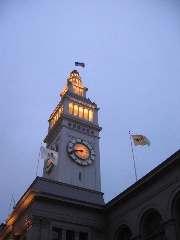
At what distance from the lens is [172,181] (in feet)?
84.5

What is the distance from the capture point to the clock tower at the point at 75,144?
44.6 m

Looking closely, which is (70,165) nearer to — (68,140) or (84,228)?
(68,140)

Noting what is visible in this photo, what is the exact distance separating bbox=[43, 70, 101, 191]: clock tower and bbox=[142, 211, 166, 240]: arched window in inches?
666

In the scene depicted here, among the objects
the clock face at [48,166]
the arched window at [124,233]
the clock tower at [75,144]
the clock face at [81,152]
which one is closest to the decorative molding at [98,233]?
the arched window at [124,233]

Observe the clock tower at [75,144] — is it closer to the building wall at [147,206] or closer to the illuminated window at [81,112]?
the illuminated window at [81,112]

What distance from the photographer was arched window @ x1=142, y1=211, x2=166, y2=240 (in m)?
26.3

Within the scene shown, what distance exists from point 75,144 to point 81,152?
5.22 ft

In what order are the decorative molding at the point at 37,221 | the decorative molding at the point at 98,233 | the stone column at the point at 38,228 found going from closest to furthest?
the stone column at the point at 38,228
the decorative molding at the point at 37,221
the decorative molding at the point at 98,233

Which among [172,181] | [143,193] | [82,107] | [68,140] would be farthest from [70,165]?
[172,181]

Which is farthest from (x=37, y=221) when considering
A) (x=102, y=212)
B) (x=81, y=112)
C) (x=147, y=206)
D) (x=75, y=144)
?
(x=81, y=112)

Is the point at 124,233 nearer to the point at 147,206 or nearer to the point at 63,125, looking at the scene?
the point at 147,206

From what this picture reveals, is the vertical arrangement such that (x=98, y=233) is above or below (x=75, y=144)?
below

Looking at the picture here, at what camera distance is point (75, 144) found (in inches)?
1860

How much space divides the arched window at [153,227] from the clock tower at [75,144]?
1692 centimetres
